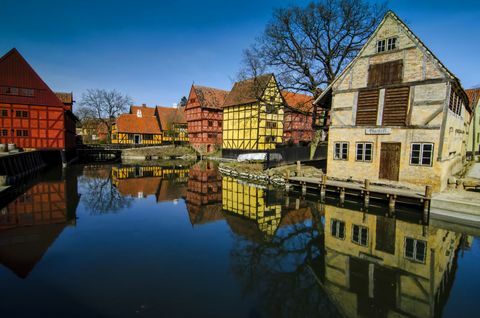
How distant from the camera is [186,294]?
641 cm

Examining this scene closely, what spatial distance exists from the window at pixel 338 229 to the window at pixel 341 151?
248 inches

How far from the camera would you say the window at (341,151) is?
1731cm

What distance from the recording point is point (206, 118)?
43.5m

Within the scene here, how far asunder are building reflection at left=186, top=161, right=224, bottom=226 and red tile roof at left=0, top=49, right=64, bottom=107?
18712 millimetres

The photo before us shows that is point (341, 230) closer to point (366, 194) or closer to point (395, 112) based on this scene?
point (366, 194)

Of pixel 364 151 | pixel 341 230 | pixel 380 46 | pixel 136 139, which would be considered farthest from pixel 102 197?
pixel 136 139

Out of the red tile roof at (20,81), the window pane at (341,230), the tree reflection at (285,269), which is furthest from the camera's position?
the red tile roof at (20,81)

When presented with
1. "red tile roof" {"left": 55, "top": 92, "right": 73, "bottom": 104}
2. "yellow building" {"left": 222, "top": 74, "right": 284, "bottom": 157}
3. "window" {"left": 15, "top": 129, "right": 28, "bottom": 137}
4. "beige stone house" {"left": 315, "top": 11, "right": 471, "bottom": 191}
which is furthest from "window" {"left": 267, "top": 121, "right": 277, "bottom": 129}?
"red tile roof" {"left": 55, "top": 92, "right": 73, "bottom": 104}

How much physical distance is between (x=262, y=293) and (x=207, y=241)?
3948mm

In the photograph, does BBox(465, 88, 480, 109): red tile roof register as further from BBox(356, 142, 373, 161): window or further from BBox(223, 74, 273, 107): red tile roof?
BBox(223, 74, 273, 107): red tile roof

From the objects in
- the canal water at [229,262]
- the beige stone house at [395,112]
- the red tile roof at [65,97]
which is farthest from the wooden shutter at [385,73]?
the red tile roof at [65,97]

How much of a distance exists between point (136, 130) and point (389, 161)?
46877 mm

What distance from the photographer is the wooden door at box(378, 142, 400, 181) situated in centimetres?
1522

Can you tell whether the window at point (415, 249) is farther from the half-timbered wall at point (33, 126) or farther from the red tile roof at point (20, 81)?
the red tile roof at point (20, 81)
